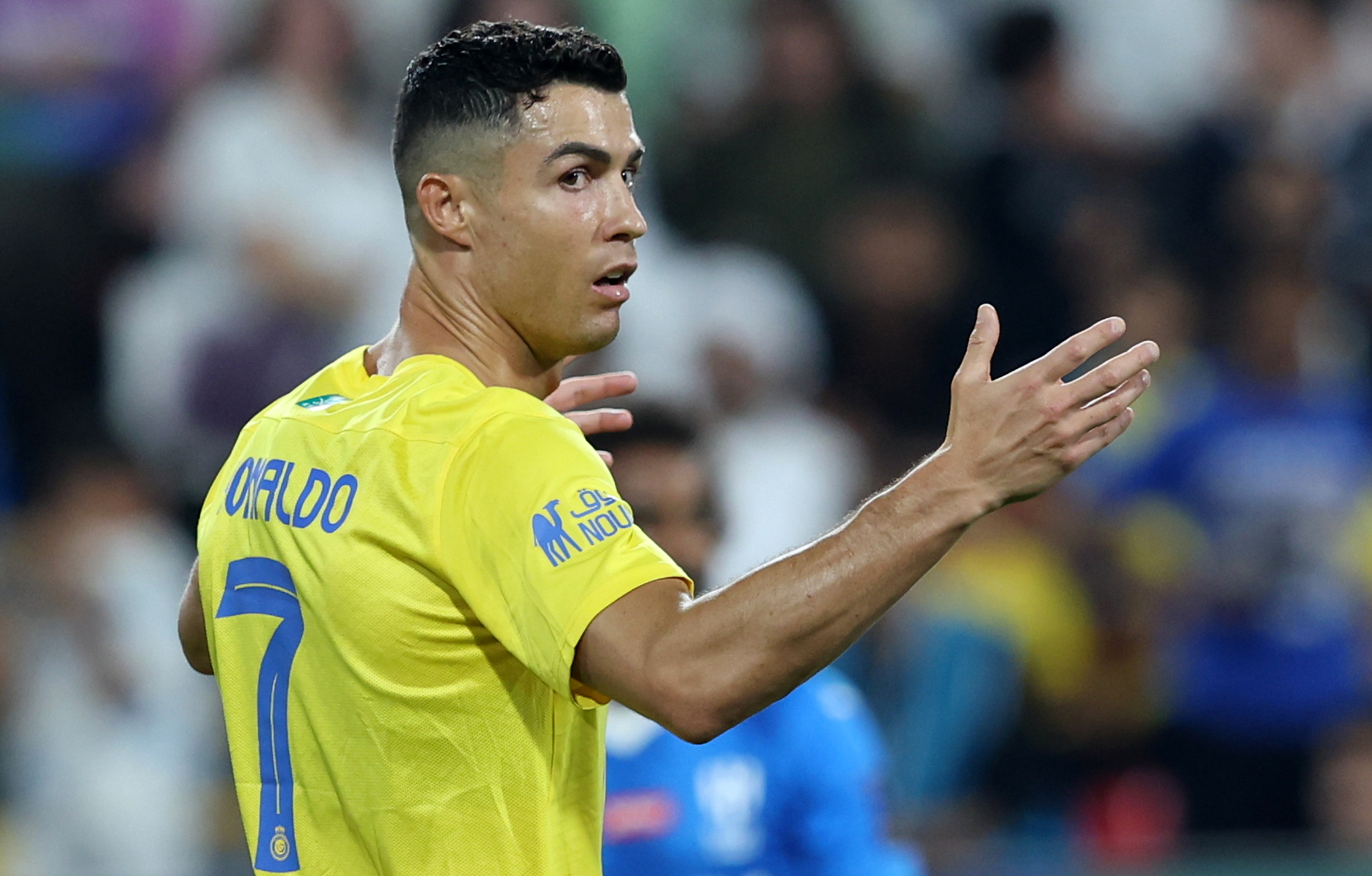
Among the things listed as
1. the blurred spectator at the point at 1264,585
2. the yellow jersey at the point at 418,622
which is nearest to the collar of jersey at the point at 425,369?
the yellow jersey at the point at 418,622

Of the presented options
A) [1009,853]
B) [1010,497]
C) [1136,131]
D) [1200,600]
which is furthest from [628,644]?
[1136,131]

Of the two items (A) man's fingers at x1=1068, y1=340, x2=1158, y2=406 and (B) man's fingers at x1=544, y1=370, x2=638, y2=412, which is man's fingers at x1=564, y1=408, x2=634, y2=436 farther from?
(A) man's fingers at x1=1068, y1=340, x2=1158, y2=406

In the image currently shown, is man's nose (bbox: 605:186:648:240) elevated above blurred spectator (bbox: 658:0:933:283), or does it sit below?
below

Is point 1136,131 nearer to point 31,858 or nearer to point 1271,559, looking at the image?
point 1271,559

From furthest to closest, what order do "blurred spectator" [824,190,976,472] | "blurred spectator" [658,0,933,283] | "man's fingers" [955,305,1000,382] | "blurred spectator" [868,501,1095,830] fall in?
"blurred spectator" [658,0,933,283] → "blurred spectator" [824,190,976,472] → "blurred spectator" [868,501,1095,830] → "man's fingers" [955,305,1000,382]

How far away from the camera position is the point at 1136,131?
8.88m

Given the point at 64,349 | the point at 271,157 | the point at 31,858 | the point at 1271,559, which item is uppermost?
the point at 271,157

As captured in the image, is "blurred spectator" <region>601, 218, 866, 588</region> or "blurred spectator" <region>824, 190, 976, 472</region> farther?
"blurred spectator" <region>824, 190, 976, 472</region>

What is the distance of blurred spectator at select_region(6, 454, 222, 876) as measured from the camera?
6594mm

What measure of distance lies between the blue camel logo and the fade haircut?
0.63 m

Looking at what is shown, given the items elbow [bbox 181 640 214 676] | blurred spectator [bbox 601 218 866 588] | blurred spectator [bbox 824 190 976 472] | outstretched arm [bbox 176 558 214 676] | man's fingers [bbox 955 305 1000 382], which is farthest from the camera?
blurred spectator [bbox 824 190 976 472]

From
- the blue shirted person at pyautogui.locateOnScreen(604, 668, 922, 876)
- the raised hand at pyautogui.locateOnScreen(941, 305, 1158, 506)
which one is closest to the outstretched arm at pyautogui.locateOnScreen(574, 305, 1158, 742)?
the raised hand at pyautogui.locateOnScreen(941, 305, 1158, 506)

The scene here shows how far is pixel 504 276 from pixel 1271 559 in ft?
18.1

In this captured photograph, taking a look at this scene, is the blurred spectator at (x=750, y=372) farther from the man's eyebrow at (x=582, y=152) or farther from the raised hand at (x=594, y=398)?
the man's eyebrow at (x=582, y=152)
